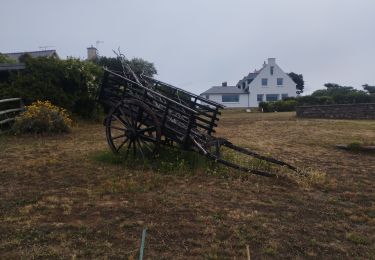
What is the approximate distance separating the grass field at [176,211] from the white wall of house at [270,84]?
5145 centimetres

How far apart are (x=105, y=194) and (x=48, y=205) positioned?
35.9 inches

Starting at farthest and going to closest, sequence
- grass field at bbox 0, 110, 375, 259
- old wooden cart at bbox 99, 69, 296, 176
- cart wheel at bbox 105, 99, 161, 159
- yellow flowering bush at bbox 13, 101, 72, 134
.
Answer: yellow flowering bush at bbox 13, 101, 72, 134
cart wheel at bbox 105, 99, 161, 159
old wooden cart at bbox 99, 69, 296, 176
grass field at bbox 0, 110, 375, 259

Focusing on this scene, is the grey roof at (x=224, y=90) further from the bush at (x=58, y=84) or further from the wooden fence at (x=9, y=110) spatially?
the wooden fence at (x=9, y=110)

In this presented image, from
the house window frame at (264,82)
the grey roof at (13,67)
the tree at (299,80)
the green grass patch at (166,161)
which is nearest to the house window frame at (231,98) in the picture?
the house window frame at (264,82)

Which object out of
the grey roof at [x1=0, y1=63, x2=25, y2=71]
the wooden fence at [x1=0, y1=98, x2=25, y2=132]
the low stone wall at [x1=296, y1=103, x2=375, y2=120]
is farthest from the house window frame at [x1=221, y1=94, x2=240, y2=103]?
the wooden fence at [x1=0, y1=98, x2=25, y2=132]

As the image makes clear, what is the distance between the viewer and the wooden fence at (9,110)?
13.6 m

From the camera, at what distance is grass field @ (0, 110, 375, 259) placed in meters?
4.39

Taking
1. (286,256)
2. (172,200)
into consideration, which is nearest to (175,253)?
(286,256)

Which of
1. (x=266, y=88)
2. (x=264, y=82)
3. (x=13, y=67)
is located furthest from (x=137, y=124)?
(x=264, y=82)

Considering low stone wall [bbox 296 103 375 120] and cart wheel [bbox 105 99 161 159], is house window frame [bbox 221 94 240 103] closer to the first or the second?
low stone wall [bbox 296 103 375 120]

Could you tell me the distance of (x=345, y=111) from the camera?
966 inches

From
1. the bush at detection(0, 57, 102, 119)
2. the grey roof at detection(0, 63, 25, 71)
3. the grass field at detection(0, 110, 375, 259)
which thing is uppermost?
the grey roof at detection(0, 63, 25, 71)

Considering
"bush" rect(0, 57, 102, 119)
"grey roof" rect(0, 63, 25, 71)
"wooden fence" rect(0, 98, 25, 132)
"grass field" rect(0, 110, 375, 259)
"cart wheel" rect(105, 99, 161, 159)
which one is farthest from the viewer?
"grey roof" rect(0, 63, 25, 71)

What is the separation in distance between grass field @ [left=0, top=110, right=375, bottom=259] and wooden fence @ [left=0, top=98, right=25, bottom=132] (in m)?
4.81
